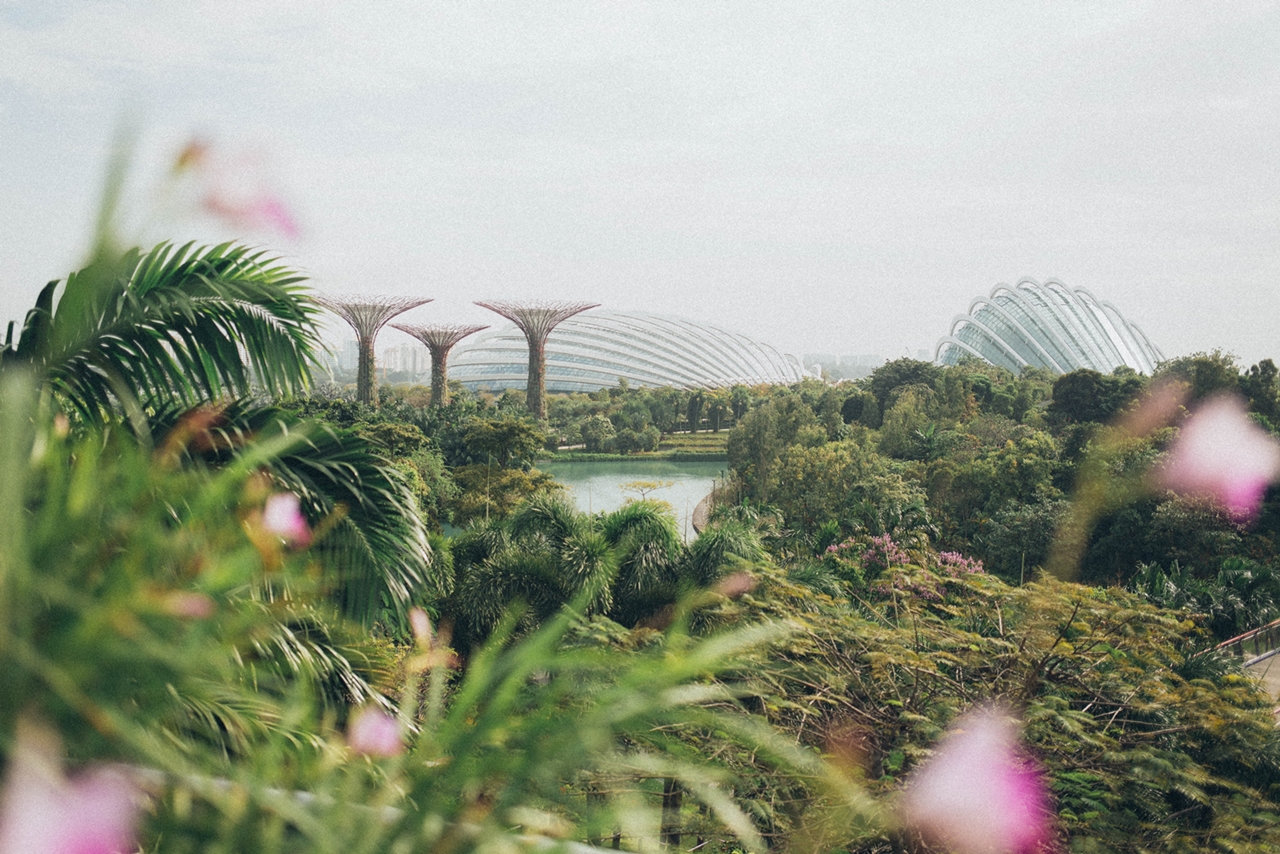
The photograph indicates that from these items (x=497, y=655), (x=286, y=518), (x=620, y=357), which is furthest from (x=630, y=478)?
(x=620, y=357)

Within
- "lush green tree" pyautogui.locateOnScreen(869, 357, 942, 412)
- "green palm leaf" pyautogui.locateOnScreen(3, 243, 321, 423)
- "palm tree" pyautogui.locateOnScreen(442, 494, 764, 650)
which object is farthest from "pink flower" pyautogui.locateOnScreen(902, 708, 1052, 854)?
"lush green tree" pyautogui.locateOnScreen(869, 357, 942, 412)

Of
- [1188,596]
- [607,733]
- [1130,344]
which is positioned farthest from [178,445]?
[1130,344]

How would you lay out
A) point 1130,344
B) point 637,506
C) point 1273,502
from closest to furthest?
point 637,506 → point 1273,502 → point 1130,344

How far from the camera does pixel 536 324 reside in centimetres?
4356

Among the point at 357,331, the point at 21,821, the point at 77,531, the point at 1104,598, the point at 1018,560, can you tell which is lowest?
the point at 1018,560

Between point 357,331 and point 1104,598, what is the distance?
116ft

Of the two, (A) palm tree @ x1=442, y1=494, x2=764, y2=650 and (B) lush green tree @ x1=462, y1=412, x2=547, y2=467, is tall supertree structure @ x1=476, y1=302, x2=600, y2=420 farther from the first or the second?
(A) palm tree @ x1=442, y1=494, x2=764, y2=650

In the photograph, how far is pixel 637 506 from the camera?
12.1m

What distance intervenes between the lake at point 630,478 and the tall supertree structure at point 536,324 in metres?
3.96

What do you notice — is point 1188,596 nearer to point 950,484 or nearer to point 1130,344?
point 950,484

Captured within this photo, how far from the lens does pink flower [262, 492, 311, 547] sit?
2623 mm

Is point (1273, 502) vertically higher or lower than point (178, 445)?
lower

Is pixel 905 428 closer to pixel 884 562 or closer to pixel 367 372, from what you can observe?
pixel 884 562

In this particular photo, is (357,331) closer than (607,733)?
No
